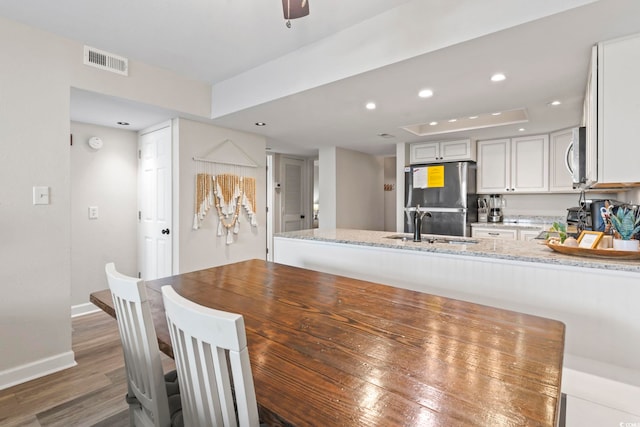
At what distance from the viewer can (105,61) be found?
8.14 feet

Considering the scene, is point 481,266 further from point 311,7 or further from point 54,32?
point 54,32

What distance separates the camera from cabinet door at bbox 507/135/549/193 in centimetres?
391

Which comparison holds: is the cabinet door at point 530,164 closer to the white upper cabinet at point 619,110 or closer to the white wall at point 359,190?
the white wall at point 359,190

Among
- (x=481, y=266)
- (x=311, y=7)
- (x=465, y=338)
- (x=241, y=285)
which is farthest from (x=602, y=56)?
(x=241, y=285)

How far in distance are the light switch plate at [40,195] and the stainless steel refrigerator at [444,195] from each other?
372cm

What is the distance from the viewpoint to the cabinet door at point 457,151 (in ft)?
13.6

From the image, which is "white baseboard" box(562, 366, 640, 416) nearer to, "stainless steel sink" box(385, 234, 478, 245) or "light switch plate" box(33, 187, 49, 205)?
"stainless steel sink" box(385, 234, 478, 245)

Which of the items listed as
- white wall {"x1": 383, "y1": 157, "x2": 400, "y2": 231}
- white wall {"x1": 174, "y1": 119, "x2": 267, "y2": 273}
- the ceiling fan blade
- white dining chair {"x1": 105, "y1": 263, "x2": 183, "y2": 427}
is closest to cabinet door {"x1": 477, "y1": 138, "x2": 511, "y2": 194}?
white wall {"x1": 383, "y1": 157, "x2": 400, "y2": 231}

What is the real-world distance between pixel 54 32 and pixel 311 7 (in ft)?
6.08

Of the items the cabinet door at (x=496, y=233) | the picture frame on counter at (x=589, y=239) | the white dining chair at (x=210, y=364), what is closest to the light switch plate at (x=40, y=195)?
the white dining chair at (x=210, y=364)

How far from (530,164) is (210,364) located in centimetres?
451

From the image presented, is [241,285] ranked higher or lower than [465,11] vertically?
lower

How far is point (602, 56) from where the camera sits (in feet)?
5.60

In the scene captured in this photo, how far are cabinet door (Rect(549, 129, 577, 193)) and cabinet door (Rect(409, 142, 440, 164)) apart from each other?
4.34 feet
